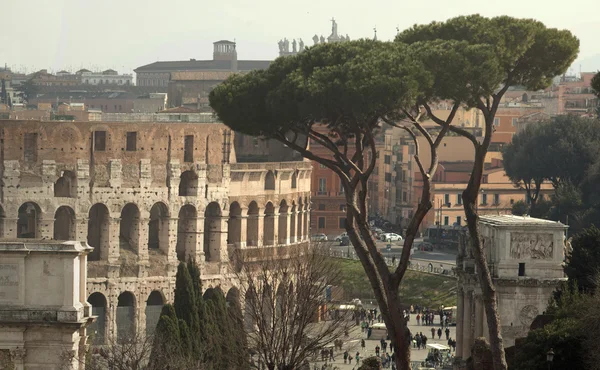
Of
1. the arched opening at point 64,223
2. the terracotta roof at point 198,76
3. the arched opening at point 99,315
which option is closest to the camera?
the arched opening at point 99,315

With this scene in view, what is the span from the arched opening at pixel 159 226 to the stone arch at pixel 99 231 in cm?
186

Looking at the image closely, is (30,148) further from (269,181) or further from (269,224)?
(269,224)

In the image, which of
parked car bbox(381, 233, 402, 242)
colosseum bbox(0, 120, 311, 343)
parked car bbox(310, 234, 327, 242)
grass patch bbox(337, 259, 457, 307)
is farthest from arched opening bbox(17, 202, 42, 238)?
parked car bbox(381, 233, 402, 242)

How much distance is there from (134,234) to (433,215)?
→ 2233 centimetres

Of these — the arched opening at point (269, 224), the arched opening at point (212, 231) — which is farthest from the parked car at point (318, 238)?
the arched opening at point (212, 231)

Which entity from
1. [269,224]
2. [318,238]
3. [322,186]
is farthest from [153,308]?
[322,186]

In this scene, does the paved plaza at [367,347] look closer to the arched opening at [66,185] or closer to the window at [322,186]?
the arched opening at [66,185]

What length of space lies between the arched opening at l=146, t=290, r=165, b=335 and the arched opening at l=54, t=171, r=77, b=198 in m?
4.03

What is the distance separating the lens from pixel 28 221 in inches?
2474

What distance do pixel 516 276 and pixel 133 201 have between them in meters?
19.8

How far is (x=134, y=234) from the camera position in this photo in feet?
197

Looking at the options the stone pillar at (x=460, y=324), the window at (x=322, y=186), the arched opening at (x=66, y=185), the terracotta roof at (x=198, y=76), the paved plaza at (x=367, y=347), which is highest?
the terracotta roof at (x=198, y=76)

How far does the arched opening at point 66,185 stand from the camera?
58.9 metres

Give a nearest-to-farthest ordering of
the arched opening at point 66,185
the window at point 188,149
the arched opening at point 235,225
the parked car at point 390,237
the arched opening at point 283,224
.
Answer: the arched opening at point 66,185
the window at point 188,149
the arched opening at point 235,225
the arched opening at point 283,224
the parked car at point 390,237
